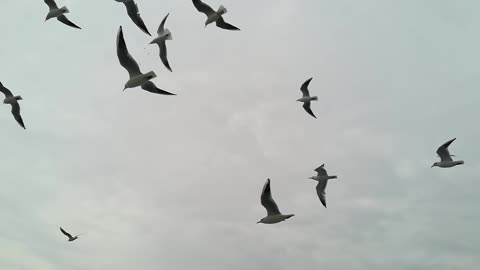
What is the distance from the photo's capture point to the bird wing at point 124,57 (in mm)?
26250

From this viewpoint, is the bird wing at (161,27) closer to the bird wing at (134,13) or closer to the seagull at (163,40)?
the seagull at (163,40)

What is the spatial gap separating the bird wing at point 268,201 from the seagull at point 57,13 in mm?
13633

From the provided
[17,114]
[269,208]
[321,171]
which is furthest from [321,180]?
[17,114]

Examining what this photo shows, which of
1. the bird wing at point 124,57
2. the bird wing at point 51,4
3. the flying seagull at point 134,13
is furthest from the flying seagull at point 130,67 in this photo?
the bird wing at point 51,4

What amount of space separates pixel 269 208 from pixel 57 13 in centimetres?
1579

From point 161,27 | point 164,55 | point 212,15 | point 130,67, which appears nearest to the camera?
point 130,67

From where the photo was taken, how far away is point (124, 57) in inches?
1035

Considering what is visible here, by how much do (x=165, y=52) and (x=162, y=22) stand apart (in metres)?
1.64

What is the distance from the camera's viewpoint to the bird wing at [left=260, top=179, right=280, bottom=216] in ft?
93.2

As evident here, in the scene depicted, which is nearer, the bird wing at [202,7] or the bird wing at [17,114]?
the bird wing at [202,7]

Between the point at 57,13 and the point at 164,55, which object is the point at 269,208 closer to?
the point at 164,55

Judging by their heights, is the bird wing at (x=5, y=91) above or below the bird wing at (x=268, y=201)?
above

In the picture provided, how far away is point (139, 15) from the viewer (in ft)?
98.8

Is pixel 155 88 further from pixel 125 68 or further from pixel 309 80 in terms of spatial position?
pixel 309 80
